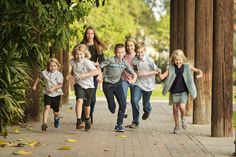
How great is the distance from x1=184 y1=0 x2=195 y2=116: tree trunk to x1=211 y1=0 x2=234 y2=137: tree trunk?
5.13 meters

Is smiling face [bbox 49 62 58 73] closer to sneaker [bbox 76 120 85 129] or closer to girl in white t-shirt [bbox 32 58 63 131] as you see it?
girl in white t-shirt [bbox 32 58 63 131]

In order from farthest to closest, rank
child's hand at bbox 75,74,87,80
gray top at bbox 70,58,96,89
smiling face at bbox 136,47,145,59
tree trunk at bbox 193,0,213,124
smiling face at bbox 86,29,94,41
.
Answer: tree trunk at bbox 193,0,213,124 → smiling face at bbox 86,29,94,41 → smiling face at bbox 136,47,145,59 → gray top at bbox 70,58,96,89 → child's hand at bbox 75,74,87,80

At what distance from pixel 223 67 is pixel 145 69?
6.83 feet

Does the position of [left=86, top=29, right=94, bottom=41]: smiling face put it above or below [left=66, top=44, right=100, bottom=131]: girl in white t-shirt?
above

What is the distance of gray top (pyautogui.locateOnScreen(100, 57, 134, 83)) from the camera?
1155 centimetres

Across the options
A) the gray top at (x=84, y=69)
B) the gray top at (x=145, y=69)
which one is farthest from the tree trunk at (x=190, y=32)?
the gray top at (x=84, y=69)

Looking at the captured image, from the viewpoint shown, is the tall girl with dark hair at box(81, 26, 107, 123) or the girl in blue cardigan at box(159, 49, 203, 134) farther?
the tall girl with dark hair at box(81, 26, 107, 123)

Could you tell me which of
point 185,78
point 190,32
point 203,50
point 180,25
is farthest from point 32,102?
point 180,25

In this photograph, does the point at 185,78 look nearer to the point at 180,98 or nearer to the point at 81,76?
the point at 180,98

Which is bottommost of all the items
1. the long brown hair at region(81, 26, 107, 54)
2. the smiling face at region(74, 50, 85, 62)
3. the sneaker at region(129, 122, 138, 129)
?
the sneaker at region(129, 122, 138, 129)

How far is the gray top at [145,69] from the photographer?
12.1 metres

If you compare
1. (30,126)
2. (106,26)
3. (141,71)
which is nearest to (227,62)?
(141,71)

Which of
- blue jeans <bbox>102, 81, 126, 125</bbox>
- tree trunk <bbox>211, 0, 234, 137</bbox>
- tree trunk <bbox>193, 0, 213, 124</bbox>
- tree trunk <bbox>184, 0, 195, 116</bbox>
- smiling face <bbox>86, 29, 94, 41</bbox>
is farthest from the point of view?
tree trunk <bbox>184, 0, 195, 116</bbox>

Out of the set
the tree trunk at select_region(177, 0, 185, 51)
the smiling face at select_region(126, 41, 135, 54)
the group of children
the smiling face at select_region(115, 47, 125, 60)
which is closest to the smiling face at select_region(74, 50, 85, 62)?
the group of children
